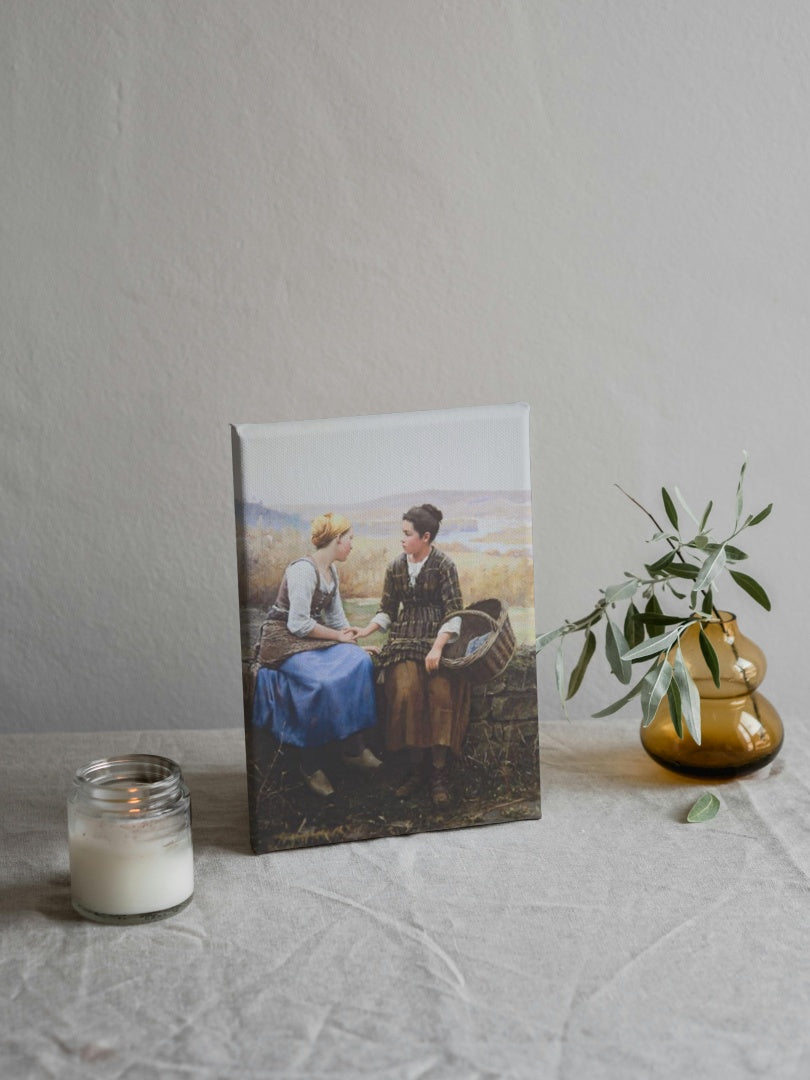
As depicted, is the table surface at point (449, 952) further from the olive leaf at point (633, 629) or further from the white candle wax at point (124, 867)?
the olive leaf at point (633, 629)

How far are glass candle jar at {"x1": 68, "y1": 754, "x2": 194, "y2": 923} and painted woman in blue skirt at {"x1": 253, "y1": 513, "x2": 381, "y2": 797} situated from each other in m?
0.10

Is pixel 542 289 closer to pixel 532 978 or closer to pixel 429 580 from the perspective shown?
pixel 429 580

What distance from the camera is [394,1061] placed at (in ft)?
1.99

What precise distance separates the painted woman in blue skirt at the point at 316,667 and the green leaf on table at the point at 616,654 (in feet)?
0.64

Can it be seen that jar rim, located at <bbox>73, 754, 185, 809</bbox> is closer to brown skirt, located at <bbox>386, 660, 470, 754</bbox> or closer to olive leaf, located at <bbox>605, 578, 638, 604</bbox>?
brown skirt, located at <bbox>386, 660, 470, 754</bbox>

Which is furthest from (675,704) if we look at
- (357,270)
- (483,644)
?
(357,270)

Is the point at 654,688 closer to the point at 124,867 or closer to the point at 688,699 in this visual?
the point at 688,699

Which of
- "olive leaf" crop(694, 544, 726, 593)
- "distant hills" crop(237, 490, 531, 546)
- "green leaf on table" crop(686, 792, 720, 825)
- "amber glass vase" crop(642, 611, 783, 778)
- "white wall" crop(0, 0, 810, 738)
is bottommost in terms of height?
"green leaf on table" crop(686, 792, 720, 825)

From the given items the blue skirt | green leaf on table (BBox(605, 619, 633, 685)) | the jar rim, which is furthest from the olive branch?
the jar rim

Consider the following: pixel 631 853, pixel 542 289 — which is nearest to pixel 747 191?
pixel 542 289

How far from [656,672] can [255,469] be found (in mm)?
337

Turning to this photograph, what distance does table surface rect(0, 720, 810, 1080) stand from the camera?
613mm

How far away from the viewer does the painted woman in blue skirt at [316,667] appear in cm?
82

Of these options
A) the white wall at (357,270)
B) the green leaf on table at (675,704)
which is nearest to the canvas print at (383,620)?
the green leaf on table at (675,704)
